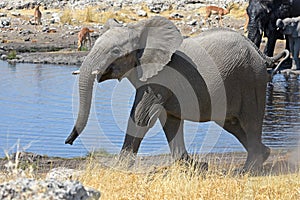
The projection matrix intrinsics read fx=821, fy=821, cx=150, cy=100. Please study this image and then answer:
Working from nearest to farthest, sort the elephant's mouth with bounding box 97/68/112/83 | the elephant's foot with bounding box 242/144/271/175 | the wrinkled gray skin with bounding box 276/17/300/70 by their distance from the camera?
the elephant's mouth with bounding box 97/68/112/83 → the elephant's foot with bounding box 242/144/271/175 → the wrinkled gray skin with bounding box 276/17/300/70

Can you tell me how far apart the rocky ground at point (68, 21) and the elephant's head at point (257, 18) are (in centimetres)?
393

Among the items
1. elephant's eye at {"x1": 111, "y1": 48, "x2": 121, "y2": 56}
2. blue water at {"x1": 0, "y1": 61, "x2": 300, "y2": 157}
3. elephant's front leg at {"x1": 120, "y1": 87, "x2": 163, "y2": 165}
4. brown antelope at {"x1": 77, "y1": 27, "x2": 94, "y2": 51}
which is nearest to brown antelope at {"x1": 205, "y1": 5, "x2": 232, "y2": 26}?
brown antelope at {"x1": 77, "y1": 27, "x2": 94, "y2": 51}

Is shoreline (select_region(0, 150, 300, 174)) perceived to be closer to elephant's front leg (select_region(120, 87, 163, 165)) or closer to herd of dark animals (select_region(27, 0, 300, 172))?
elephant's front leg (select_region(120, 87, 163, 165))

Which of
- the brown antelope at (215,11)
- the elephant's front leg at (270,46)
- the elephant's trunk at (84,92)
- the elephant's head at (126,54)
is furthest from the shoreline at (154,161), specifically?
the brown antelope at (215,11)

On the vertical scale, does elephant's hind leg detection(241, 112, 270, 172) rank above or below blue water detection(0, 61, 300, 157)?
above

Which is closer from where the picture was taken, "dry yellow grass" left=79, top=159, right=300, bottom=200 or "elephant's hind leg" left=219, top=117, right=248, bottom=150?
"dry yellow grass" left=79, top=159, right=300, bottom=200

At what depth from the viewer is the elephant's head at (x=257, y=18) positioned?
16.9m

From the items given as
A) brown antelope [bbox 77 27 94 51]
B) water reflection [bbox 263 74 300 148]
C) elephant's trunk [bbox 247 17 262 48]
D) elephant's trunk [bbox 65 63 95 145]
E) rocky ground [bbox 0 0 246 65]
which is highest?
elephant's trunk [bbox 65 63 95 145]

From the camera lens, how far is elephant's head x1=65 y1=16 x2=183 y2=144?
5.74 metres

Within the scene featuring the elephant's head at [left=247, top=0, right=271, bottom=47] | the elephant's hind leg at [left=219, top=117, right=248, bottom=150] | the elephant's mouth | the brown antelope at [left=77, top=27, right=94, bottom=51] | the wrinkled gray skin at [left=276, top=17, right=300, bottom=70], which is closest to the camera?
the elephant's mouth

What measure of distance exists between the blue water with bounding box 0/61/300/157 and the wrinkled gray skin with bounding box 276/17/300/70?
5.71 ft

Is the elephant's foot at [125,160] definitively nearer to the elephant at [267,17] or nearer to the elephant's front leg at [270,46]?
the elephant at [267,17]

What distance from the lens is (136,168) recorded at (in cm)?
600

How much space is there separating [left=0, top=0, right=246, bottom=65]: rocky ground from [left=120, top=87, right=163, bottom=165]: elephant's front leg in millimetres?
11973
